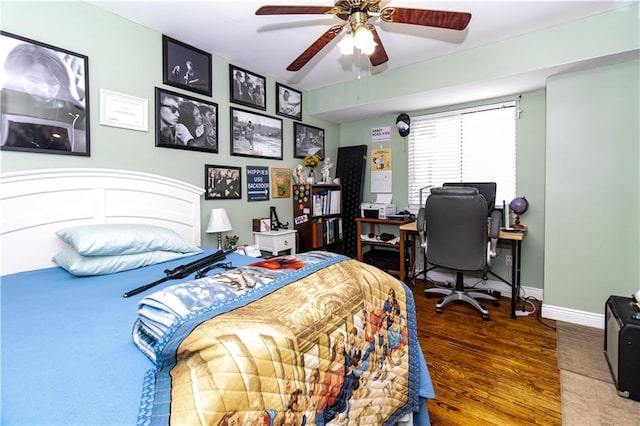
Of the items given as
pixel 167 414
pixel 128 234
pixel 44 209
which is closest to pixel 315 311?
pixel 167 414

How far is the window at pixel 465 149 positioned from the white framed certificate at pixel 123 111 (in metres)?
2.94

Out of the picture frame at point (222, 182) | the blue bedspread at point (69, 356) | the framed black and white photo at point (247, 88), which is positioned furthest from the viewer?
the framed black and white photo at point (247, 88)

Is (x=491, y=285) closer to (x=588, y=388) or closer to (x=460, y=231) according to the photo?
(x=460, y=231)

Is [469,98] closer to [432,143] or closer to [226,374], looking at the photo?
[432,143]

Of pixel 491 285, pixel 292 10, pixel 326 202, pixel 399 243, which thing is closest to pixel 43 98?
pixel 292 10

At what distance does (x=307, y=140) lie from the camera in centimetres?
379

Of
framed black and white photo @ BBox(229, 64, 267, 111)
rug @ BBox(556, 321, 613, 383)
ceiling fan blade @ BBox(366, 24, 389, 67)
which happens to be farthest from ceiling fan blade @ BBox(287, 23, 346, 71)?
rug @ BBox(556, 321, 613, 383)

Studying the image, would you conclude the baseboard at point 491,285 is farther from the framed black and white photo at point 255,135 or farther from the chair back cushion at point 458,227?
the framed black and white photo at point 255,135

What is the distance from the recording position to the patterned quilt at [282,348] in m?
0.62

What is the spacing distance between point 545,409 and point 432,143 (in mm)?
2809

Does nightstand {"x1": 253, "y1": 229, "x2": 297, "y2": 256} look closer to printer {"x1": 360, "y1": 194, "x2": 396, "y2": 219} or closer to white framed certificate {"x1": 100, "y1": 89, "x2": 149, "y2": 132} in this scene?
printer {"x1": 360, "y1": 194, "x2": 396, "y2": 219}

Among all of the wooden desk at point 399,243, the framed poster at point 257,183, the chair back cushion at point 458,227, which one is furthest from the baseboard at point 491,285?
the framed poster at point 257,183

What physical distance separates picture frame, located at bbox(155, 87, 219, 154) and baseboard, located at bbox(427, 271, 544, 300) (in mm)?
2943

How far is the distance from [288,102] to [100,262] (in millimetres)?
2634
